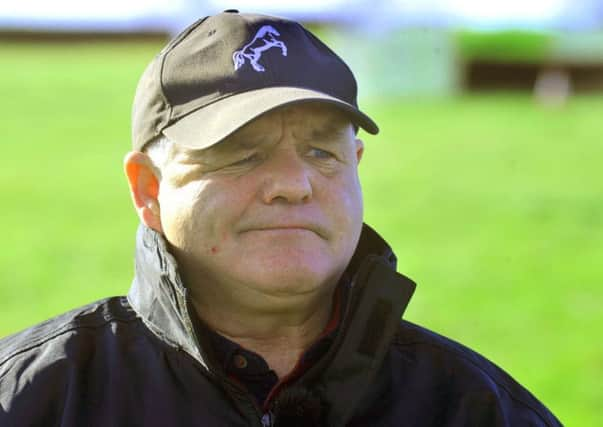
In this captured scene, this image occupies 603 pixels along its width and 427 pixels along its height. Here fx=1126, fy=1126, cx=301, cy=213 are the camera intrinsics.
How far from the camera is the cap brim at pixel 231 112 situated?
2391 millimetres

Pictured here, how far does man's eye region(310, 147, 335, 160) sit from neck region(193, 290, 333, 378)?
1.05 ft

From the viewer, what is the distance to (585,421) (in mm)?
5469

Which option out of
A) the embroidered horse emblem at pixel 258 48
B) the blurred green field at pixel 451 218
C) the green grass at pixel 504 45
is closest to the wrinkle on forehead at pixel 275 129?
the embroidered horse emblem at pixel 258 48

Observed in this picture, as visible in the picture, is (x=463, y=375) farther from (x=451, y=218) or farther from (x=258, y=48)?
(x=451, y=218)

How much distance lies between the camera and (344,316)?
2523mm

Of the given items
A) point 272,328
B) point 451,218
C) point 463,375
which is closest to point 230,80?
point 272,328

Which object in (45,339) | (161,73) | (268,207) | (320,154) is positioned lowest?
(45,339)

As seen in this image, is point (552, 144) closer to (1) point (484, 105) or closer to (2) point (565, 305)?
(1) point (484, 105)

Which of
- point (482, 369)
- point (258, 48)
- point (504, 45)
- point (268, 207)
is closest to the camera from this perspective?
point (268, 207)

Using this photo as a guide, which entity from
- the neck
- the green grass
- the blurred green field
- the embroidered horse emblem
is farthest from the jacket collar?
the green grass

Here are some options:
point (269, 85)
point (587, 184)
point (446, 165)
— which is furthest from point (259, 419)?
point (446, 165)

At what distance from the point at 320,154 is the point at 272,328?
1.35ft

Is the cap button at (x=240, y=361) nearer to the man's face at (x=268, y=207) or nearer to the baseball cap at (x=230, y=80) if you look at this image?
the man's face at (x=268, y=207)

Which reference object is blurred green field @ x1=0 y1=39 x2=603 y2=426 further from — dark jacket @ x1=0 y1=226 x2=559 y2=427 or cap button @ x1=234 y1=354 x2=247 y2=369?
cap button @ x1=234 y1=354 x2=247 y2=369
